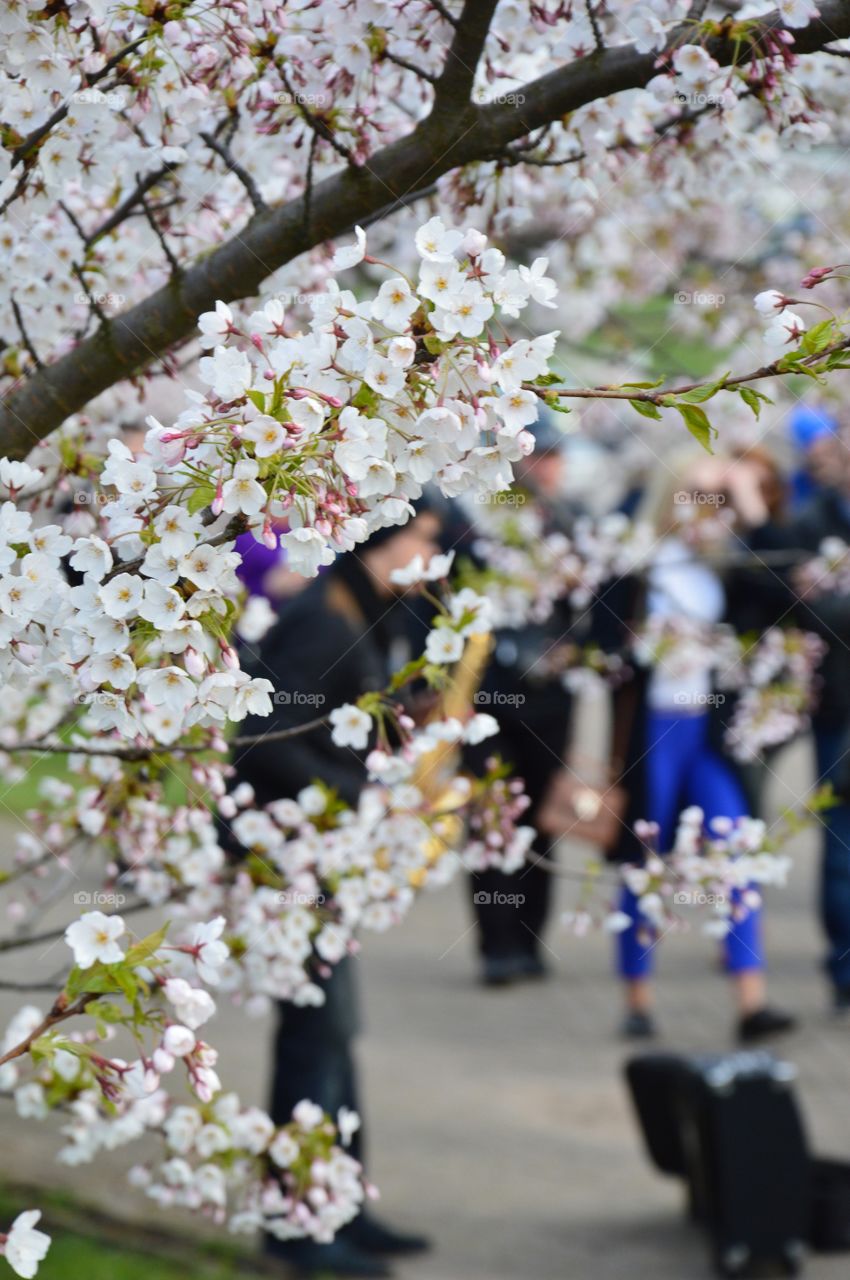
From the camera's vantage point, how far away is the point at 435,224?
1882 millimetres

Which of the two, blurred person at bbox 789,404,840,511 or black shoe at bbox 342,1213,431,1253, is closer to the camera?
black shoe at bbox 342,1213,431,1253

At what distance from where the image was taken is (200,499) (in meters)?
1.77

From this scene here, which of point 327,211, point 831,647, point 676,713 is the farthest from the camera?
point 831,647

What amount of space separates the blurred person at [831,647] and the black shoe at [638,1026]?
773 millimetres

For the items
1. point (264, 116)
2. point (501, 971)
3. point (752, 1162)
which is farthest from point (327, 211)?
point (501, 971)

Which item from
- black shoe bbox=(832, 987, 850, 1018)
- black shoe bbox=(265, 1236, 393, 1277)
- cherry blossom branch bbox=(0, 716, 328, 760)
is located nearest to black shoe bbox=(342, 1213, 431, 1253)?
black shoe bbox=(265, 1236, 393, 1277)

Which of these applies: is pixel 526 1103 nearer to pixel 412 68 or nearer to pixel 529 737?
pixel 529 737

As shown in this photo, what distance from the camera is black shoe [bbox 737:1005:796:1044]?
6.19 meters

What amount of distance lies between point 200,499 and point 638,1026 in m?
5.13

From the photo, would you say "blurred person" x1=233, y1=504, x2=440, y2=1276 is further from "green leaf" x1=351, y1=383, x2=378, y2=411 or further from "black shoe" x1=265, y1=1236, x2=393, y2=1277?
"green leaf" x1=351, y1=383, x2=378, y2=411

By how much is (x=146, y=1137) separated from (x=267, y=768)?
1648 mm

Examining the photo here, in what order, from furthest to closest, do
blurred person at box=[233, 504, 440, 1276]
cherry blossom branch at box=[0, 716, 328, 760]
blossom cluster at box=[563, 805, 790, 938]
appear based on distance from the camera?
blurred person at box=[233, 504, 440, 1276] → blossom cluster at box=[563, 805, 790, 938] → cherry blossom branch at box=[0, 716, 328, 760]

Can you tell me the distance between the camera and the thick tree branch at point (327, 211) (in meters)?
2.39

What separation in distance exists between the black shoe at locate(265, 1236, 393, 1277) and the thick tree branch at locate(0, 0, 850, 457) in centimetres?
281
